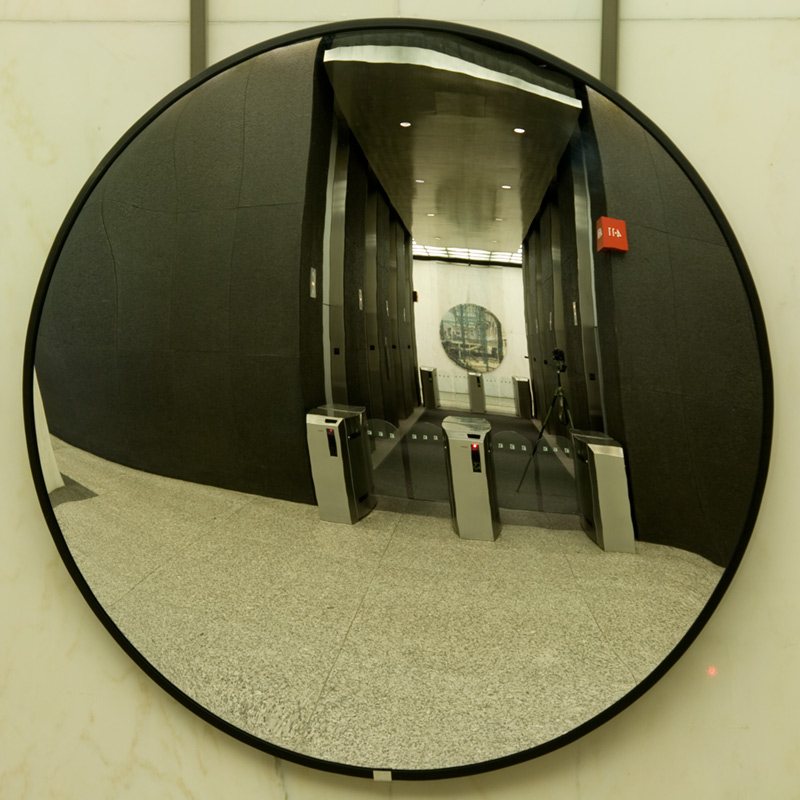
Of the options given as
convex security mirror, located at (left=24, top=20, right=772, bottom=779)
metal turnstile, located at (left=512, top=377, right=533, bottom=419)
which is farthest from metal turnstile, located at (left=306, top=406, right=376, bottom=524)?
metal turnstile, located at (left=512, top=377, right=533, bottom=419)

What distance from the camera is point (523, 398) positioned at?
94 cm

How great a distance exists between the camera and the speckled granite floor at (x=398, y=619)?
0.96 meters

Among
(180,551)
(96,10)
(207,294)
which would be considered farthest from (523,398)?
(96,10)

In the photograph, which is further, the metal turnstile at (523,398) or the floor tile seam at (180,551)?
the floor tile seam at (180,551)

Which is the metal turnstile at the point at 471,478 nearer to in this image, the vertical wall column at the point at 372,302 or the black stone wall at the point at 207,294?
the vertical wall column at the point at 372,302

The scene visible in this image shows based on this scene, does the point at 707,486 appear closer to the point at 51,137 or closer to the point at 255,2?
the point at 255,2

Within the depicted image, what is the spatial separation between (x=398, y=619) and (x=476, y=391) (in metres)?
0.41

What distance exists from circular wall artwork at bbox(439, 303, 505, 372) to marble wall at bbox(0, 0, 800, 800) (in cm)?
51

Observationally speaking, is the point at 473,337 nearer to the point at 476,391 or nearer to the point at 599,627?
the point at 476,391

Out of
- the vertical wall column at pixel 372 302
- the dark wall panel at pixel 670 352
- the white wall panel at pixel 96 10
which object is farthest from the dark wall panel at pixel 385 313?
the white wall panel at pixel 96 10

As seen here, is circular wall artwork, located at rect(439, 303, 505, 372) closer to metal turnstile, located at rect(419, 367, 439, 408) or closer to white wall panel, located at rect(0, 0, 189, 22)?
metal turnstile, located at rect(419, 367, 439, 408)

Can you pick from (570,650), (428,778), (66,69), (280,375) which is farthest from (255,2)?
(428,778)

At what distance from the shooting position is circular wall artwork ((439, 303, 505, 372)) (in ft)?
3.09

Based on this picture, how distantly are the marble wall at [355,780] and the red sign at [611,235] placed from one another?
0.85 ft
